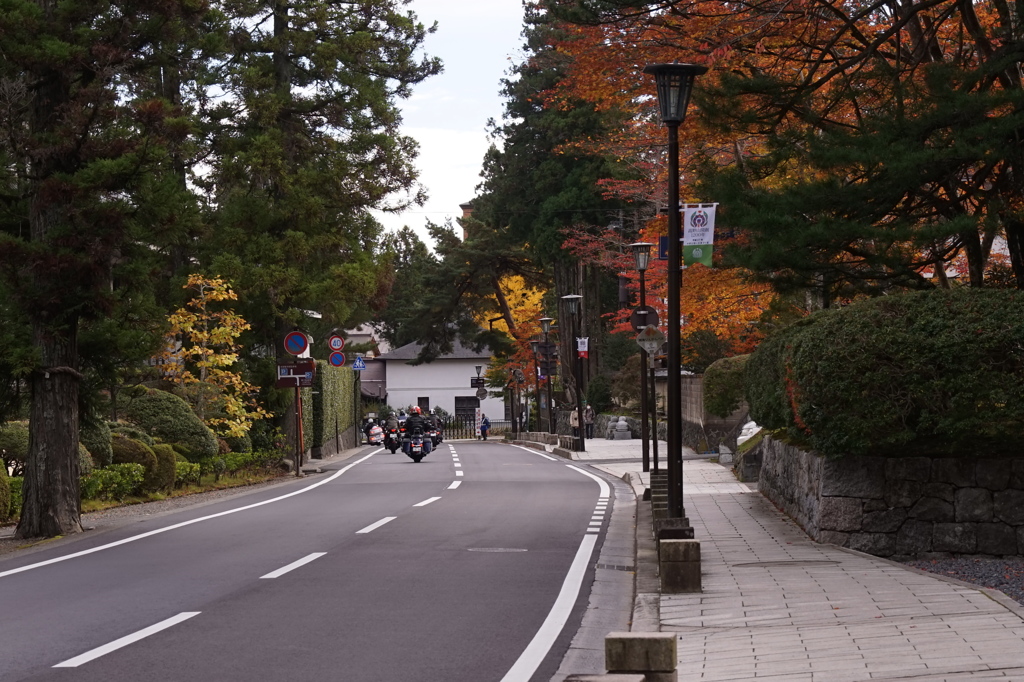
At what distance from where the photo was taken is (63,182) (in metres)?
15.4

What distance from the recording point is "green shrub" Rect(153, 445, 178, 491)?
2294cm

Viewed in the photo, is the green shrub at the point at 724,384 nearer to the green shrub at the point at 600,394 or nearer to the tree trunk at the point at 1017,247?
the tree trunk at the point at 1017,247

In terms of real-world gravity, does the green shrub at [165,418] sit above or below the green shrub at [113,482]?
above

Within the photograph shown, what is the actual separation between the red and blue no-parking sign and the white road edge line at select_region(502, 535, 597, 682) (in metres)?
19.2

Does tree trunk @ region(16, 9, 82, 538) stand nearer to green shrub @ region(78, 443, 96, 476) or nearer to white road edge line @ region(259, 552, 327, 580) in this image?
green shrub @ region(78, 443, 96, 476)

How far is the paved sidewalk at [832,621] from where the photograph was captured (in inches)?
259

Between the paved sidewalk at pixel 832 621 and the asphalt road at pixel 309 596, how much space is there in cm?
109

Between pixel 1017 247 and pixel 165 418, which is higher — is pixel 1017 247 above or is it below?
above

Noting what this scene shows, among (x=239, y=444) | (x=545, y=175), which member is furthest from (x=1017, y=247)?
(x=545, y=175)

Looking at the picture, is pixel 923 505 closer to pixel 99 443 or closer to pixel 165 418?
pixel 99 443

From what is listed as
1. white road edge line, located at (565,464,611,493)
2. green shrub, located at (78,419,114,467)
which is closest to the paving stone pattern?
white road edge line, located at (565,464,611,493)

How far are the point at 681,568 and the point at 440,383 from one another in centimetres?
Result: 9057

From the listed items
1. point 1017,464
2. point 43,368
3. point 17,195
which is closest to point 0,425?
point 43,368

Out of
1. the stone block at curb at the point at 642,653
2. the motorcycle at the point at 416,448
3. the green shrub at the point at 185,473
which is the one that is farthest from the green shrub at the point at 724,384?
the stone block at curb at the point at 642,653
